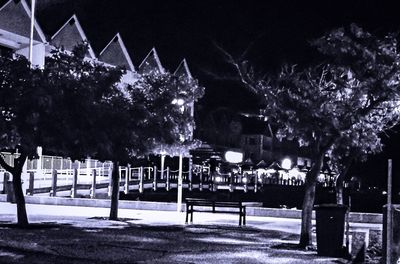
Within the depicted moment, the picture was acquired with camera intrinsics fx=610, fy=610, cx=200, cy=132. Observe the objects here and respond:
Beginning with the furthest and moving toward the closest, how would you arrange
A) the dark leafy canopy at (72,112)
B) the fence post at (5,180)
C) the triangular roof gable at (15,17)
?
the triangular roof gable at (15,17) → the fence post at (5,180) → the dark leafy canopy at (72,112)

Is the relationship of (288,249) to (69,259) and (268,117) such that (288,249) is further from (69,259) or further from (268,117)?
(69,259)

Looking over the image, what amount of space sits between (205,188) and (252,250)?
111 ft

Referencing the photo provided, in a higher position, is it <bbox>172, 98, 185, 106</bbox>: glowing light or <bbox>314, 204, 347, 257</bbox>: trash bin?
<bbox>172, 98, 185, 106</bbox>: glowing light

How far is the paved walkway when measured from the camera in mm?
10516

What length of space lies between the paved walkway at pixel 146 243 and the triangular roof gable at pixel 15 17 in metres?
28.1

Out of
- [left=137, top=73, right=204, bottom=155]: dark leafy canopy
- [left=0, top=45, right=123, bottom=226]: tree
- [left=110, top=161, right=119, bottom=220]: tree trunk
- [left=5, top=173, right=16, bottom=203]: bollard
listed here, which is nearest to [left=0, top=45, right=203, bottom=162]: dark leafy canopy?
[left=0, top=45, right=123, bottom=226]: tree

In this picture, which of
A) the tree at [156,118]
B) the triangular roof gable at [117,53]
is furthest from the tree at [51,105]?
the triangular roof gable at [117,53]

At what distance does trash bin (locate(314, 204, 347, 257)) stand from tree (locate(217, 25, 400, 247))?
1.22 metres

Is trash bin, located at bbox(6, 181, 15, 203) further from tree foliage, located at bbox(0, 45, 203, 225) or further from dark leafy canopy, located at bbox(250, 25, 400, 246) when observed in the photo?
dark leafy canopy, located at bbox(250, 25, 400, 246)

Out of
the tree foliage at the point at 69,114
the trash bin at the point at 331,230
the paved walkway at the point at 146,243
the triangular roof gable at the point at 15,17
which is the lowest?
the paved walkway at the point at 146,243

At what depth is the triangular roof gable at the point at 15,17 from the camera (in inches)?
1705

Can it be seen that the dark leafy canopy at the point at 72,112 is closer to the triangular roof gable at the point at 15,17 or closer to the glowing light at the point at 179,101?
the glowing light at the point at 179,101

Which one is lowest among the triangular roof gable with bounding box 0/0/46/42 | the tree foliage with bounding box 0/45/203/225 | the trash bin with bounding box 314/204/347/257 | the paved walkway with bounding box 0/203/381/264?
the paved walkway with bounding box 0/203/381/264

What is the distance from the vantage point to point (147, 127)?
1808 centimetres
